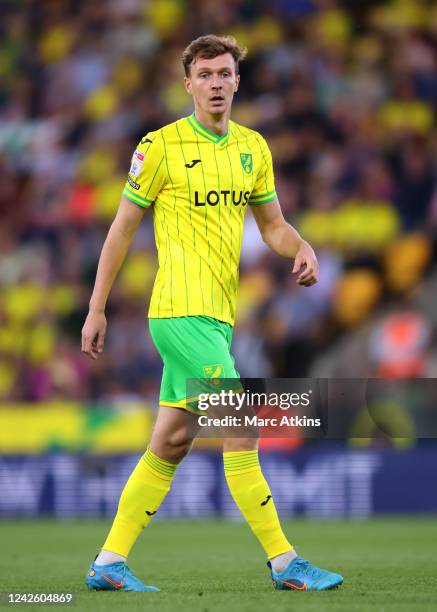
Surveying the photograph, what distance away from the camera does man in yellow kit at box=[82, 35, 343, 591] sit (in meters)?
5.12

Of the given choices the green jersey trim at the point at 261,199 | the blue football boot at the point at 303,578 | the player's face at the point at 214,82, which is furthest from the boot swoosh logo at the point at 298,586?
the player's face at the point at 214,82

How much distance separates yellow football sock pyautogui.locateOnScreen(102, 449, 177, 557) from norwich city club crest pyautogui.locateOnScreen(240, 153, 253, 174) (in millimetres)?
1198

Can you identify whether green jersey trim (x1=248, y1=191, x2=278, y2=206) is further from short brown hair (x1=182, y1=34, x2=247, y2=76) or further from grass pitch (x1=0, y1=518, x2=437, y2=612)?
grass pitch (x1=0, y1=518, x2=437, y2=612)

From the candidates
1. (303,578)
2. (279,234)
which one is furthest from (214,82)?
(303,578)

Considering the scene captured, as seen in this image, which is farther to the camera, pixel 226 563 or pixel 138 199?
pixel 226 563

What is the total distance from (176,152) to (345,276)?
7.08 m

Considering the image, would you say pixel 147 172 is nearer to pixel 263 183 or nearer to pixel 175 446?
pixel 263 183

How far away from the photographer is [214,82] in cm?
518

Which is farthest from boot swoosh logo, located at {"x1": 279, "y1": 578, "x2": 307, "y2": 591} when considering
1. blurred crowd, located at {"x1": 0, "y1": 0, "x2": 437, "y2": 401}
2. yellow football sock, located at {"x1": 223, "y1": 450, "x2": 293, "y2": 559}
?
blurred crowd, located at {"x1": 0, "y1": 0, "x2": 437, "y2": 401}

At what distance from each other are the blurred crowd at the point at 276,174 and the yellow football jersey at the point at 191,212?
6.25m

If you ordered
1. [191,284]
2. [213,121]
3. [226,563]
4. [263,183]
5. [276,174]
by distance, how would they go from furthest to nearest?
1. [276,174]
2. [226,563]
3. [263,183]
4. [213,121]
5. [191,284]

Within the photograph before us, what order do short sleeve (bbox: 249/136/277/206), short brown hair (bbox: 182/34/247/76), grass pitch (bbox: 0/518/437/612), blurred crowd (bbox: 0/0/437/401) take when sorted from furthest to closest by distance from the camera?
blurred crowd (bbox: 0/0/437/401), short sleeve (bbox: 249/136/277/206), short brown hair (bbox: 182/34/247/76), grass pitch (bbox: 0/518/437/612)

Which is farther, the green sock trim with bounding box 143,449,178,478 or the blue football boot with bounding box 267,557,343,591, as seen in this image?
the green sock trim with bounding box 143,449,178,478

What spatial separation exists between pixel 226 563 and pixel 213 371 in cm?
196
